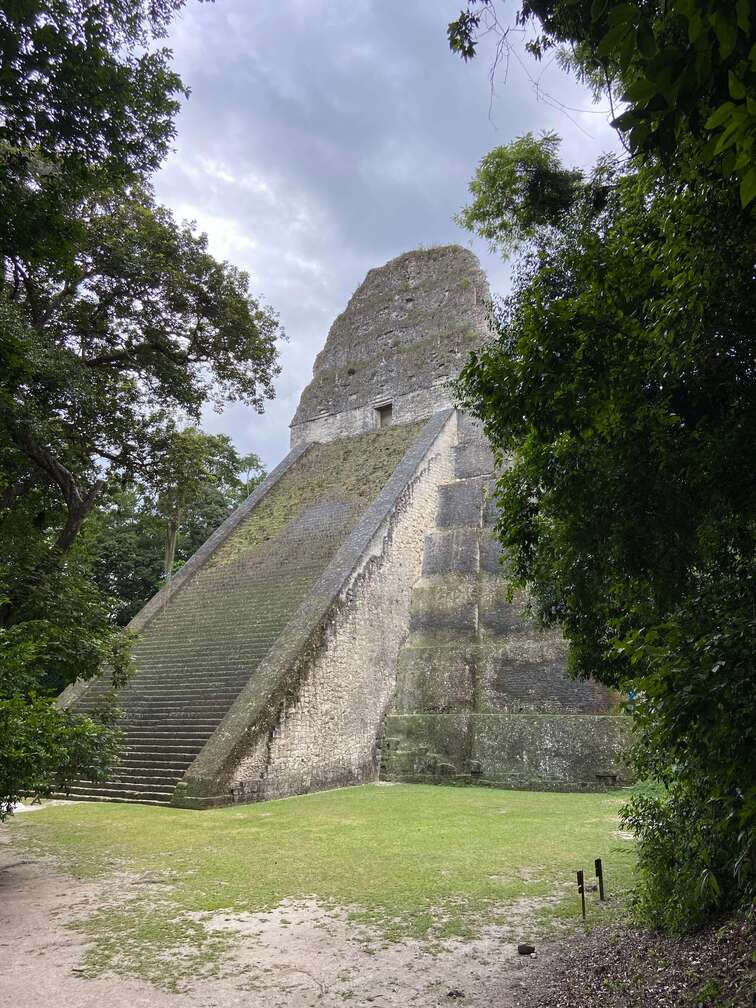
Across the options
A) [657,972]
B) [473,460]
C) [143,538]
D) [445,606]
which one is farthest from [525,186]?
[143,538]

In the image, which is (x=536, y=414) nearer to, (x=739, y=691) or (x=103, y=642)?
(x=739, y=691)

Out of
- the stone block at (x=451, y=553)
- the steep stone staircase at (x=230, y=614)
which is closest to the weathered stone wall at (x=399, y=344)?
the steep stone staircase at (x=230, y=614)

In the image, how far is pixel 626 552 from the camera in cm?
394

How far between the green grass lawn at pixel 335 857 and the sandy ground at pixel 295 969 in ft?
0.55

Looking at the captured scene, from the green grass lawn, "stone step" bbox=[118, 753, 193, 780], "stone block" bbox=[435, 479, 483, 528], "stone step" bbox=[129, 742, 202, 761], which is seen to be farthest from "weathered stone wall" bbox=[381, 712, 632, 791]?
"stone block" bbox=[435, 479, 483, 528]

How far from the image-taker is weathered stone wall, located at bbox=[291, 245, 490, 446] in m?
19.8

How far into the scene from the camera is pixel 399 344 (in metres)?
21.2

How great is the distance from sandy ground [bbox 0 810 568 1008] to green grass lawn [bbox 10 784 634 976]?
17 centimetres

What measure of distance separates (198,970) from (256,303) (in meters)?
8.91

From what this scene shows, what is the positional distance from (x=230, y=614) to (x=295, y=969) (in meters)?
10.4

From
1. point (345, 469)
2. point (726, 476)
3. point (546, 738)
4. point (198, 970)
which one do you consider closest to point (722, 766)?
point (726, 476)

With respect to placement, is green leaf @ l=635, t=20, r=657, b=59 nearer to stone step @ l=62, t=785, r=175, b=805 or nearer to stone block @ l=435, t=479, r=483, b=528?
stone step @ l=62, t=785, r=175, b=805

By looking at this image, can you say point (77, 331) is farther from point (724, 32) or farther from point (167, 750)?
point (724, 32)

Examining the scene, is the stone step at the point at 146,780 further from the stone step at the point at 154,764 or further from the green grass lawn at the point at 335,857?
the green grass lawn at the point at 335,857
